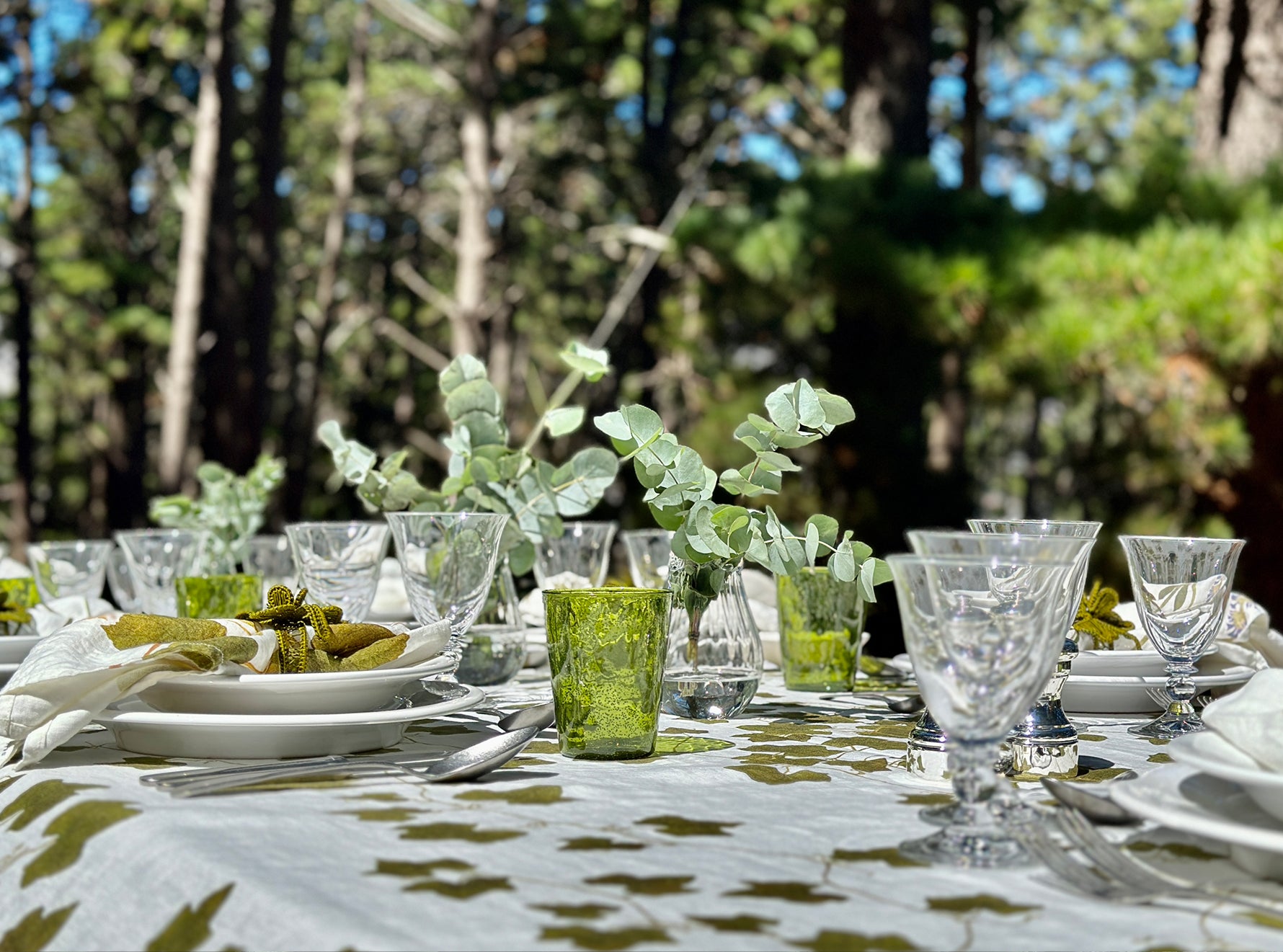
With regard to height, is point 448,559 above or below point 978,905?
above

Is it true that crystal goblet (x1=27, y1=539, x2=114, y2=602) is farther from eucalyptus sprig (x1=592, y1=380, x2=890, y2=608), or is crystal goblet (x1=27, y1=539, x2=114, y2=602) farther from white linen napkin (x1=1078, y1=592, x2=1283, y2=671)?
white linen napkin (x1=1078, y1=592, x2=1283, y2=671)

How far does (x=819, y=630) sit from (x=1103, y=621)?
380 millimetres

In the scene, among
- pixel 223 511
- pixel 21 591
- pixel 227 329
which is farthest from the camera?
pixel 227 329

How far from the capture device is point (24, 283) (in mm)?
13781

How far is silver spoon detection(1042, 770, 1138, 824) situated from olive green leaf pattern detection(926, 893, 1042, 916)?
200 millimetres

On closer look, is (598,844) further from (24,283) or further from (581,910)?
(24,283)

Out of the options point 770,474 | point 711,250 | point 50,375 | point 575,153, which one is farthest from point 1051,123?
point 770,474

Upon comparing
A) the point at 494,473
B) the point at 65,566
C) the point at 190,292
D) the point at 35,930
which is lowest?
the point at 35,930

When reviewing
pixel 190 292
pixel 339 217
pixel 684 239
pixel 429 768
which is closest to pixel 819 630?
pixel 429 768

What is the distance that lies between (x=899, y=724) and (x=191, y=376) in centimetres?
1060

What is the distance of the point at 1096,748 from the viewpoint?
1369 mm

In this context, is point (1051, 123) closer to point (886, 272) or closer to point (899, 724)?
point (886, 272)

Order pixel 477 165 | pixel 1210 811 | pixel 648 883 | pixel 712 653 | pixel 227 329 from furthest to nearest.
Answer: pixel 477 165, pixel 227 329, pixel 712 653, pixel 1210 811, pixel 648 883

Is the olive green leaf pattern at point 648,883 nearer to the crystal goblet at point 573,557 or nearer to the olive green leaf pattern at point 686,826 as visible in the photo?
the olive green leaf pattern at point 686,826
